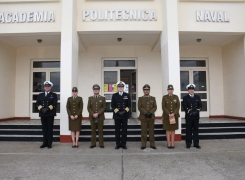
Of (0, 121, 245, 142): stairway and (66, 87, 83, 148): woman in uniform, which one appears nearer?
(66, 87, 83, 148): woman in uniform

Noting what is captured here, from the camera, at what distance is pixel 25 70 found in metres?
10.0

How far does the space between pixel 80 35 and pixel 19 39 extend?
274cm

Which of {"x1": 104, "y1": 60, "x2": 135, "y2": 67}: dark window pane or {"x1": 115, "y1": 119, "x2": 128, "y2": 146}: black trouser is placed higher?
{"x1": 104, "y1": 60, "x2": 135, "y2": 67}: dark window pane

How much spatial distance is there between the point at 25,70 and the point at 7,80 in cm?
95

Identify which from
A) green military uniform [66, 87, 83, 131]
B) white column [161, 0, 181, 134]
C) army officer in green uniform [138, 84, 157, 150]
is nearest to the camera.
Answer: army officer in green uniform [138, 84, 157, 150]

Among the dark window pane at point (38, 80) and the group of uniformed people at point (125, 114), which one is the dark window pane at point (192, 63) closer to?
the group of uniformed people at point (125, 114)

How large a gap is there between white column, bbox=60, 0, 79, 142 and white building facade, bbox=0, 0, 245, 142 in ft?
0.10

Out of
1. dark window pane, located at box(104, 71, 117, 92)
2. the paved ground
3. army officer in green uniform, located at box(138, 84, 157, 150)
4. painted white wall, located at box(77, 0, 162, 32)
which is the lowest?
the paved ground

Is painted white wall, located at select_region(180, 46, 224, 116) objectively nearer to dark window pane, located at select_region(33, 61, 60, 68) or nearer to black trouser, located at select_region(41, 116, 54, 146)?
dark window pane, located at select_region(33, 61, 60, 68)

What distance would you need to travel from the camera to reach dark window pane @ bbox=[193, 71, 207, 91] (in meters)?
10.2

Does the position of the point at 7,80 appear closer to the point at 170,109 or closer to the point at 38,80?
the point at 38,80

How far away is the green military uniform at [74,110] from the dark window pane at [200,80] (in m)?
6.23

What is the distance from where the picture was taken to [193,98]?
6.21m

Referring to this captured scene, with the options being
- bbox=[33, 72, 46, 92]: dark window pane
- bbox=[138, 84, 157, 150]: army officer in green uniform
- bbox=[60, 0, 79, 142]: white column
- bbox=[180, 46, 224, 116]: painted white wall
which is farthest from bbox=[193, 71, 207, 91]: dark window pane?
bbox=[33, 72, 46, 92]: dark window pane
